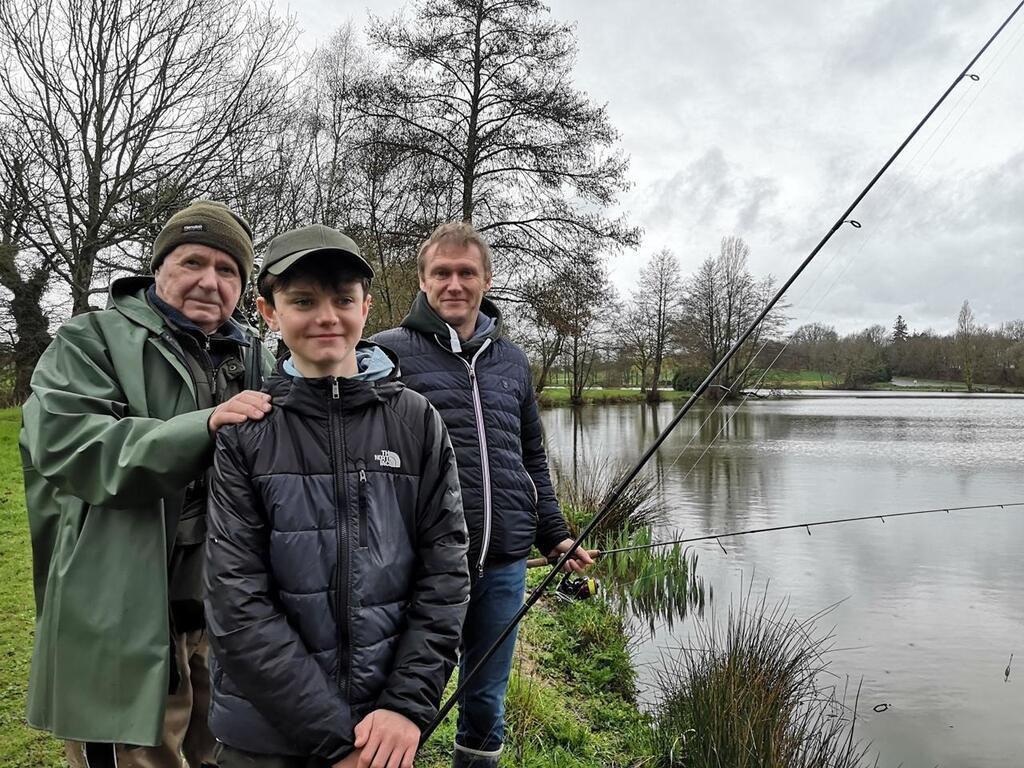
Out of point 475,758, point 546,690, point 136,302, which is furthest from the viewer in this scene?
point 546,690

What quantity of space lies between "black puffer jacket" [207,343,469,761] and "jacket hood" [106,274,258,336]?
424 millimetres

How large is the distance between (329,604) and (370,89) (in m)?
14.0

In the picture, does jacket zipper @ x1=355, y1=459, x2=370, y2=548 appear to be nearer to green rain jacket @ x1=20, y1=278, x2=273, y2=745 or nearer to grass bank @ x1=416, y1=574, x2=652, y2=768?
green rain jacket @ x1=20, y1=278, x2=273, y2=745

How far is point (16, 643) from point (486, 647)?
115 inches

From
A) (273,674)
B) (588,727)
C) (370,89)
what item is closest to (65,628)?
(273,674)

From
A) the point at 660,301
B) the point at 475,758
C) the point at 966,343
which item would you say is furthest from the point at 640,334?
the point at 475,758

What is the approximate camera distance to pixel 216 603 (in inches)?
53.4

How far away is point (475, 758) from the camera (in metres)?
2.45

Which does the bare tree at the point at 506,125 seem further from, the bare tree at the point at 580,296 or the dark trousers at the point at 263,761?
the dark trousers at the point at 263,761

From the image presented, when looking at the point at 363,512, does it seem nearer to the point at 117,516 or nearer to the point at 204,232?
the point at 117,516

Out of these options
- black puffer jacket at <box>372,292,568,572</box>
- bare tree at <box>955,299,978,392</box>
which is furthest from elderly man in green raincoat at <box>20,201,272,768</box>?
bare tree at <box>955,299,978,392</box>

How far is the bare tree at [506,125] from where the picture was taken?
45.9 ft

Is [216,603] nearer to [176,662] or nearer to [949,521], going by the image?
[176,662]

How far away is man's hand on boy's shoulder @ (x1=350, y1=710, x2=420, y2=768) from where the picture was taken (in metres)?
1.35
